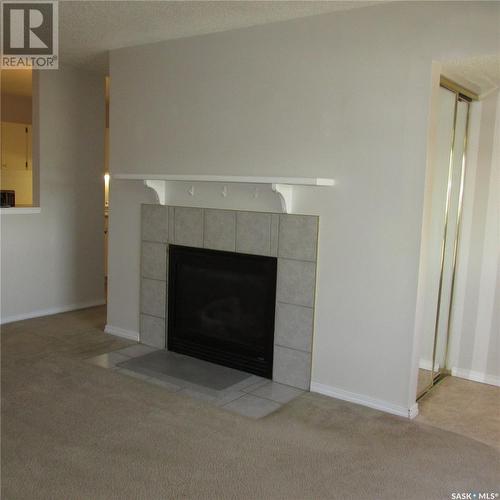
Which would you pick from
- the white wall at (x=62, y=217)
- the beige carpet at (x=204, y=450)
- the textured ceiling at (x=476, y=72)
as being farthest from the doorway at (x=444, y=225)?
the white wall at (x=62, y=217)

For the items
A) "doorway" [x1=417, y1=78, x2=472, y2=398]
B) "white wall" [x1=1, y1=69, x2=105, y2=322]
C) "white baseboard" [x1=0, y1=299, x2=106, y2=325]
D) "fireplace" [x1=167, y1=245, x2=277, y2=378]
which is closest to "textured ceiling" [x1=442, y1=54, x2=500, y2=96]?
"doorway" [x1=417, y1=78, x2=472, y2=398]

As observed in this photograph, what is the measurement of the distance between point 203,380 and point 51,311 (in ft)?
7.75

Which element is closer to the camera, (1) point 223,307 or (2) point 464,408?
(2) point 464,408

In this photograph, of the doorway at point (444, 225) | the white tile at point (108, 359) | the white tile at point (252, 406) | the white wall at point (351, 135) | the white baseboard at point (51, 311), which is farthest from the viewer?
the white baseboard at point (51, 311)

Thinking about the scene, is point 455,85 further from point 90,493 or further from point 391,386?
point 90,493

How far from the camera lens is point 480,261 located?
12.8 ft

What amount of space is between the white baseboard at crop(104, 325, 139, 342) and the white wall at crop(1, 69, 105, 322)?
94 centimetres

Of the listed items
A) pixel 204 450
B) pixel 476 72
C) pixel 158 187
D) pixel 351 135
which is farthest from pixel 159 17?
pixel 204 450

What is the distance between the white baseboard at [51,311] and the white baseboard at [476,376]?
12.0 feet

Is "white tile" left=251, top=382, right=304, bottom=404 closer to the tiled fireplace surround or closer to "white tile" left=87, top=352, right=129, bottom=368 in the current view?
the tiled fireplace surround

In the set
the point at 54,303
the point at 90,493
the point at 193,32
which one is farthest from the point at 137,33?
the point at 90,493

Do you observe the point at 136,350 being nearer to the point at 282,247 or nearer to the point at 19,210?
the point at 282,247

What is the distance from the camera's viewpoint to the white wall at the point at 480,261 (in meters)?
3.78

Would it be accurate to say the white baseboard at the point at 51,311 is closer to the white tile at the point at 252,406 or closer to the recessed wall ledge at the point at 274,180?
the recessed wall ledge at the point at 274,180
